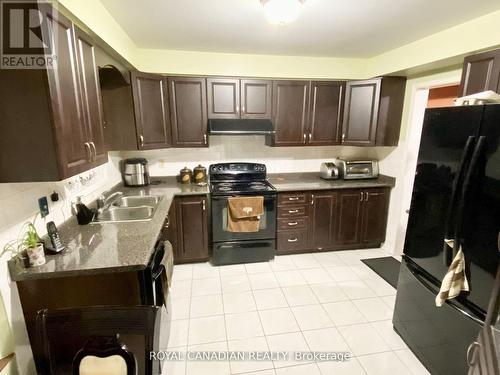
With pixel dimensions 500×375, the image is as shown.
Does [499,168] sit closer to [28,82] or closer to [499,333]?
[499,333]

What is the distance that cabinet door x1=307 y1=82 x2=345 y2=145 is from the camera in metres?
3.12

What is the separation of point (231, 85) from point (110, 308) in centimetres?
259

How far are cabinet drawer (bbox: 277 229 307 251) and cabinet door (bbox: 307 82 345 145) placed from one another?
1151 mm

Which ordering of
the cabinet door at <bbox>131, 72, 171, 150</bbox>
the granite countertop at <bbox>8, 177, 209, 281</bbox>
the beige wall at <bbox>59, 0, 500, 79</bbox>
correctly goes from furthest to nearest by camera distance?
the cabinet door at <bbox>131, 72, 171, 150</bbox> < the beige wall at <bbox>59, 0, 500, 79</bbox> < the granite countertop at <bbox>8, 177, 209, 281</bbox>

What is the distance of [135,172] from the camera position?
2924 mm

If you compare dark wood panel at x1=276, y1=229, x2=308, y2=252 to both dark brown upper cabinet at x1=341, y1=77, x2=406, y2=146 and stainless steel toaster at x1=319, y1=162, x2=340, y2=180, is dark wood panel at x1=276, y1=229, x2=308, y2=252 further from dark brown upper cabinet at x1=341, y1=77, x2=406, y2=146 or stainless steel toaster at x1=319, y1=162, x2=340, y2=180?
dark brown upper cabinet at x1=341, y1=77, x2=406, y2=146

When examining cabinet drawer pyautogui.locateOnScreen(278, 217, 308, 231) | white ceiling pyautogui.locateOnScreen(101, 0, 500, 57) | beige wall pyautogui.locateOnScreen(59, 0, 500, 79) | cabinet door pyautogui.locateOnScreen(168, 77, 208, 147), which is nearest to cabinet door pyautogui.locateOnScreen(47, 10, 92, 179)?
beige wall pyautogui.locateOnScreen(59, 0, 500, 79)

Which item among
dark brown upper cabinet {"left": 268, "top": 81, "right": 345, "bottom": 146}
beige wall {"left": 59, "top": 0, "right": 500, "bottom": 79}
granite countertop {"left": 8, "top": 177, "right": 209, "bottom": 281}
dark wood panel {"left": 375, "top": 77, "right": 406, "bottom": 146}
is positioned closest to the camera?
granite countertop {"left": 8, "top": 177, "right": 209, "bottom": 281}

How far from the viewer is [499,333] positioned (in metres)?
0.89

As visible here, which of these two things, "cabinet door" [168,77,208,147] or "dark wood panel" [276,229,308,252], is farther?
"dark wood panel" [276,229,308,252]

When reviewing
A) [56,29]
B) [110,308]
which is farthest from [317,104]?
[110,308]

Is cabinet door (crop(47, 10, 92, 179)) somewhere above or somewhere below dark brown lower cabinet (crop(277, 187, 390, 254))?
above

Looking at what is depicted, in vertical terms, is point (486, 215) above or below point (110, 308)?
above

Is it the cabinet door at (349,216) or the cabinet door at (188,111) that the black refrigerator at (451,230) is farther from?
the cabinet door at (188,111)
